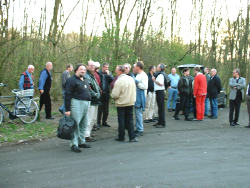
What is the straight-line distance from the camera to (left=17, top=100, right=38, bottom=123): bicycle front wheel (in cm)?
1096

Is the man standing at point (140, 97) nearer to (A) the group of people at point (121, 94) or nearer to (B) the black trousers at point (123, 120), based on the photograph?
(A) the group of people at point (121, 94)

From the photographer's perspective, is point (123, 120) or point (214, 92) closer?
point (123, 120)

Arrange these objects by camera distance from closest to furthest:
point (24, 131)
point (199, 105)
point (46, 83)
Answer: point (24, 131), point (46, 83), point (199, 105)

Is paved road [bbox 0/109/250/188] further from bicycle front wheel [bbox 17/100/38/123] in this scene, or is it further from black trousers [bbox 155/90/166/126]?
bicycle front wheel [bbox 17/100/38/123]

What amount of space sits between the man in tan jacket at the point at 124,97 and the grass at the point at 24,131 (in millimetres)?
2073

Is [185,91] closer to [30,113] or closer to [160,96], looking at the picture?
Result: [160,96]

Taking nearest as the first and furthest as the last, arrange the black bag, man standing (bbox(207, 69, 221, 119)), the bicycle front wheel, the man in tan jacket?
the black bag
the man in tan jacket
the bicycle front wheel
man standing (bbox(207, 69, 221, 119))

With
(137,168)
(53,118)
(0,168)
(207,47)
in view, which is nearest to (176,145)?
(137,168)

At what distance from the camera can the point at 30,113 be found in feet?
36.6

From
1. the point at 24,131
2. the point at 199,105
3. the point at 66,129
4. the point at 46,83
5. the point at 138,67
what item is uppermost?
the point at 138,67

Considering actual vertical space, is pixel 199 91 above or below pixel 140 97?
above

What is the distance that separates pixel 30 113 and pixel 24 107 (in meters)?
0.32

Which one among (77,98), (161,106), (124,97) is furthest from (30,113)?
(161,106)

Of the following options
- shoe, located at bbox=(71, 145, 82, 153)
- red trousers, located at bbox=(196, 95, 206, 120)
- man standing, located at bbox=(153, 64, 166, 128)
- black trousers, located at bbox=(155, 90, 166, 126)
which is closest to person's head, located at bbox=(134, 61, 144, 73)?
man standing, located at bbox=(153, 64, 166, 128)
